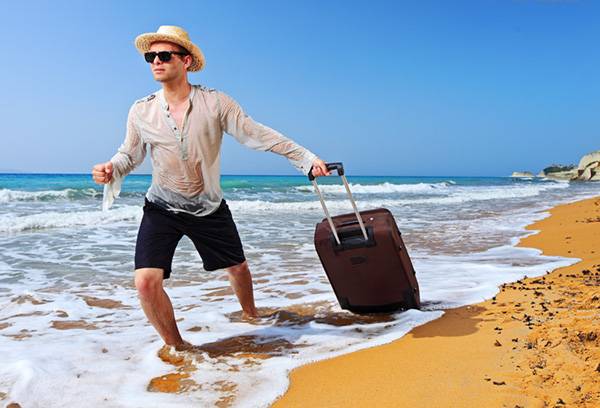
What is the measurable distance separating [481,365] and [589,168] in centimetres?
6751

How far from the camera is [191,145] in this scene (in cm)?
341

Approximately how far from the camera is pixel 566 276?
5.04 metres

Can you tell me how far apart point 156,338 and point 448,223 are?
9.76m

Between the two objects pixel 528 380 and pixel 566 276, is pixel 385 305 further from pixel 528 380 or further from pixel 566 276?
pixel 566 276

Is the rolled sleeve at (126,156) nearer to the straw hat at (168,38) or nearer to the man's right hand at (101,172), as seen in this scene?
the man's right hand at (101,172)

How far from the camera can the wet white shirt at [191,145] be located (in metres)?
3.42

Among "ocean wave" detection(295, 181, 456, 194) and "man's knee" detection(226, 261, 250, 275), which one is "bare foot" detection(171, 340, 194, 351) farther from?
"ocean wave" detection(295, 181, 456, 194)

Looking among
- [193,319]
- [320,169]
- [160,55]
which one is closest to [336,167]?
[320,169]

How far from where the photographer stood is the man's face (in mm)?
3402

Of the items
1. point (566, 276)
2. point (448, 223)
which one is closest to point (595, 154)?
point (448, 223)

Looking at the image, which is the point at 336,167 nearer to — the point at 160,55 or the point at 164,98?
the point at 164,98

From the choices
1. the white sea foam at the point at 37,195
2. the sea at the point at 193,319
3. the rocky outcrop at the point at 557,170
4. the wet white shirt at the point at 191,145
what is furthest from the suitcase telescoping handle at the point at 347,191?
the rocky outcrop at the point at 557,170

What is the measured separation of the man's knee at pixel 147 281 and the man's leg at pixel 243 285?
75 cm

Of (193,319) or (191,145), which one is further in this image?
(193,319)
